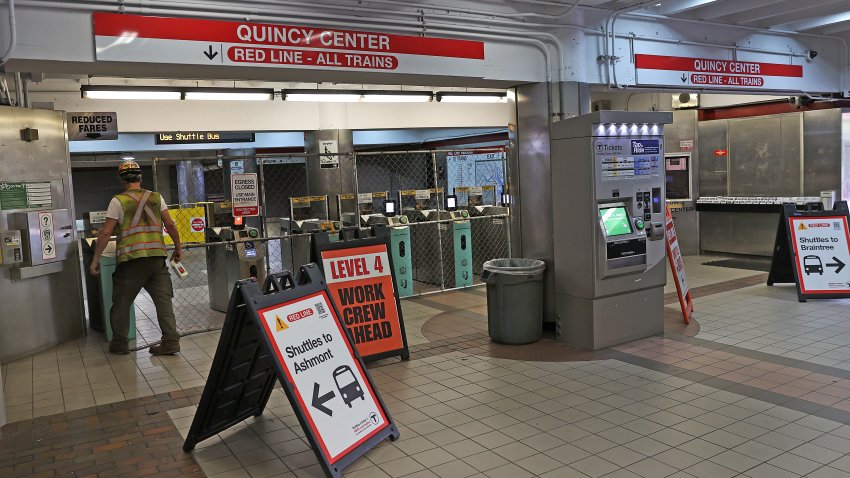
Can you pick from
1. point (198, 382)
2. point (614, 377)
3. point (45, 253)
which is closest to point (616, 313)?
point (614, 377)

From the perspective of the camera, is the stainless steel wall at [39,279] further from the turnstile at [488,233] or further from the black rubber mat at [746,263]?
the black rubber mat at [746,263]

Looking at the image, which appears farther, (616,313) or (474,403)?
(616,313)

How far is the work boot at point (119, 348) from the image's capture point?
6.72m

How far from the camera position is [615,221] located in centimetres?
622

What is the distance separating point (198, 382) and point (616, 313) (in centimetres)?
381

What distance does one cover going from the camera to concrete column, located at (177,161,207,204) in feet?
70.2

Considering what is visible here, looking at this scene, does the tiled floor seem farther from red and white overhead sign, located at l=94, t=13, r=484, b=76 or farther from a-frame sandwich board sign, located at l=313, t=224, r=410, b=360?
red and white overhead sign, located at l=94, t=13, r=484, b=76

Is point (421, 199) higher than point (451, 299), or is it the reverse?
point (421, 199)

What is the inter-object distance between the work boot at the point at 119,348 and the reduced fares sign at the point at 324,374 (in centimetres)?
349

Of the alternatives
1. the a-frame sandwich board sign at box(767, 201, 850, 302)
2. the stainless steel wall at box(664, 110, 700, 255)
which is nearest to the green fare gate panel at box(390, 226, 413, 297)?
the a-frame sandwich board sign at box(767, 201, 850, 302)

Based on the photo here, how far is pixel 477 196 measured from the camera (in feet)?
35.9

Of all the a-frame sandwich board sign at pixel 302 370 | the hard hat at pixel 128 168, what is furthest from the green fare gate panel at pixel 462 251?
the a-frame sandwich board sign at pixel 302 370

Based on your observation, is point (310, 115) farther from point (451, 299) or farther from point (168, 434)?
point (168, 434)

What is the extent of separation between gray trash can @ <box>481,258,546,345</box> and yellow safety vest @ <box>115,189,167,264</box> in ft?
10.6
